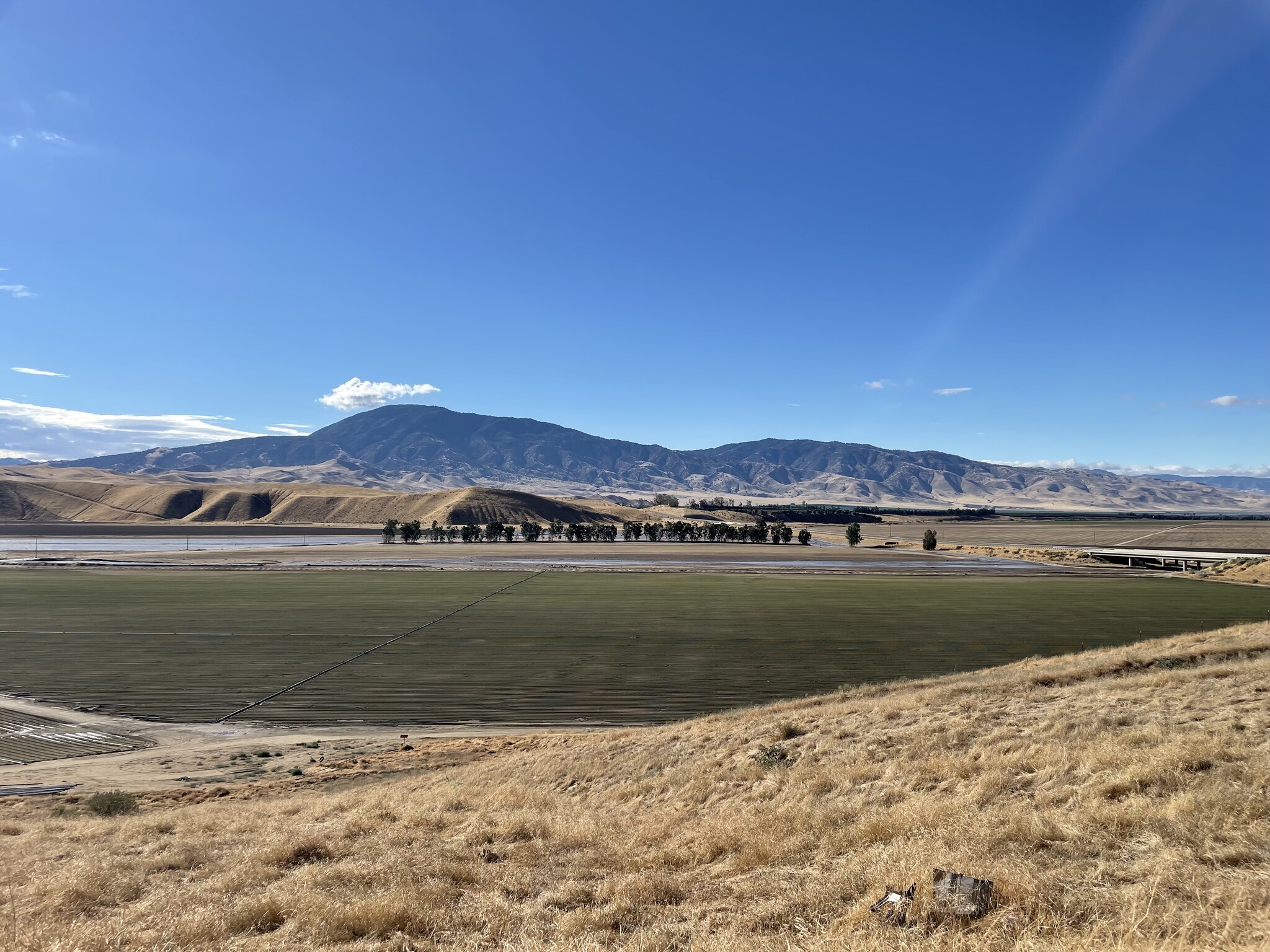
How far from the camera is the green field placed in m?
31.7

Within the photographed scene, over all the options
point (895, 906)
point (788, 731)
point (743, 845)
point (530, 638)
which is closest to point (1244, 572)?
point (530, 638)

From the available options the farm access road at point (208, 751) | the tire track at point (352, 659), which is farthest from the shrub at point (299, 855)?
the tire track at point (352, 659)

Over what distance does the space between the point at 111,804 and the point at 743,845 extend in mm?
17275

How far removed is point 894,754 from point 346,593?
189 ft

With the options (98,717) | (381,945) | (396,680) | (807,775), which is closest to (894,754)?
(807,775)

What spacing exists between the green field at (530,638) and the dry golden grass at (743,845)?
11201 millimetres

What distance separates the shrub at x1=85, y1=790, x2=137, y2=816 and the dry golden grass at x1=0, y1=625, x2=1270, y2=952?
323 millimetres

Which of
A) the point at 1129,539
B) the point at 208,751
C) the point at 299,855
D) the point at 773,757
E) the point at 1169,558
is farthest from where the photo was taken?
the point at 1129,539

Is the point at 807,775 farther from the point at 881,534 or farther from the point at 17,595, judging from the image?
the point at 881,534

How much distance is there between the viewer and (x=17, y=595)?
62406 millimetres

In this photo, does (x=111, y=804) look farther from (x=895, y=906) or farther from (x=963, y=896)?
(x=963, y=896)

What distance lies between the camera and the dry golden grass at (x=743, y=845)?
828 centimetres

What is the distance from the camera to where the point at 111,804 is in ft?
62.5

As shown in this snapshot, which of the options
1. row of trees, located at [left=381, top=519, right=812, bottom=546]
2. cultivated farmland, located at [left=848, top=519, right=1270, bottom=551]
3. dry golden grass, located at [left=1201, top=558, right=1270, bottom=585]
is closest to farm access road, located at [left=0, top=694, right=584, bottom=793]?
dry golden grass, located at [left=1201, top=558, right=1270, bottom=585]
